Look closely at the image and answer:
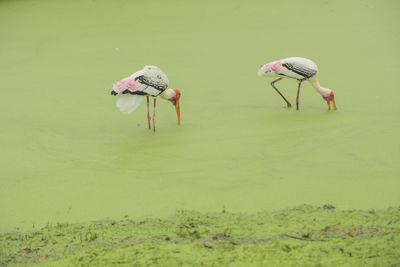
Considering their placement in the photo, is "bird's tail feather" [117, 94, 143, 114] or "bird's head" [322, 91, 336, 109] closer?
"bird's tail feather" [117, 94, 143, 114]

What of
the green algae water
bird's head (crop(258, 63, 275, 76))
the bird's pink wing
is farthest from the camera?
bird's head (crop(258, 63, 275, 76))

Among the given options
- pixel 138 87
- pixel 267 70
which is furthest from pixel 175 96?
pixel 267 70

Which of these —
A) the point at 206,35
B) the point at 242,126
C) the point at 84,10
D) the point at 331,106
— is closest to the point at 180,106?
the point at 242,126

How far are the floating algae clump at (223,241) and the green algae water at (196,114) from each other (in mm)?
147

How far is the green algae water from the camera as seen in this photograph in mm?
3670

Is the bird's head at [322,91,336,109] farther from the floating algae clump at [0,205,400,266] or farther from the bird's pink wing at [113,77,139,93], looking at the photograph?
the floating algae clump at [0,205,400,266]

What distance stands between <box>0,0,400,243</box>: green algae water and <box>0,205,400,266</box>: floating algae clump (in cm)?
15

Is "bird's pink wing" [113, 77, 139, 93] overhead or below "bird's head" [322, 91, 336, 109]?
overhead

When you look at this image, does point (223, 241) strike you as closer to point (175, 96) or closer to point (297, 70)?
point (175, 96)

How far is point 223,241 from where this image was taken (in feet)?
9.74

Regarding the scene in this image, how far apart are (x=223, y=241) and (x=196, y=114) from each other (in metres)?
2.11

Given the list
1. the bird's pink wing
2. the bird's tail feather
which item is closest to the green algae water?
the bird's tail feather

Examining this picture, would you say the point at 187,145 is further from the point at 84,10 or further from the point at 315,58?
the point at 84,10

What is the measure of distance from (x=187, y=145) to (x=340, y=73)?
192cm
